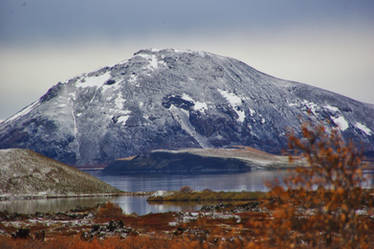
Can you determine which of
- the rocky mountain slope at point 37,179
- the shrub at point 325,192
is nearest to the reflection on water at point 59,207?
the rocky mountain slope at point 37,179

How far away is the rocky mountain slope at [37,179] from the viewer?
106250 mm

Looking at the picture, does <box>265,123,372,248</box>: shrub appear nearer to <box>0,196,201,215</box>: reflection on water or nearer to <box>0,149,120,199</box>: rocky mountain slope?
<box>0,196,201,215</box>: reflection on water

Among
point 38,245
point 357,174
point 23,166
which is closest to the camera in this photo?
point 357,174

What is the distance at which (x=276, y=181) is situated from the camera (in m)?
13.4

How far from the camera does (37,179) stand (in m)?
112

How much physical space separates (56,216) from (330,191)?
56865 mm

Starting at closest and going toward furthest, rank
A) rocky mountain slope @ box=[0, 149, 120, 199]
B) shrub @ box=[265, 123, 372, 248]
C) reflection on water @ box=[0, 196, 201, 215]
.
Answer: shrub @ box=[265, 123, 372, 248], reflection on water @ box=[0, 196, 201, 215], rocky mountain slope @ box=[0, 149, 120, 199]

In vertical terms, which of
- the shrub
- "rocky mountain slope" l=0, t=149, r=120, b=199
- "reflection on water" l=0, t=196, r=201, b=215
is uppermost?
the shrub

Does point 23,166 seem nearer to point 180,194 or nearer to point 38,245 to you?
point 180,194

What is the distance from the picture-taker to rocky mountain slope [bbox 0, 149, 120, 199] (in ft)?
349

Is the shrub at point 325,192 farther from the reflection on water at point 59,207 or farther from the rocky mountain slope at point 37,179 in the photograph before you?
the rocky mountain slope at point 37,179

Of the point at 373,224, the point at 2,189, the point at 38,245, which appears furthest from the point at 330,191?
the point at 2,189

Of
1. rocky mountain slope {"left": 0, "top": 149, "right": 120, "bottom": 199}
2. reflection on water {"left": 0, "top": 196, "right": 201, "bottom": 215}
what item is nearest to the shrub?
reflection on water {"left": 0, "top": 196, "right": 201, "bottom": 215}

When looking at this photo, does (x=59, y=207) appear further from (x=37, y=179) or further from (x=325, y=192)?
(x=325, y=192)
